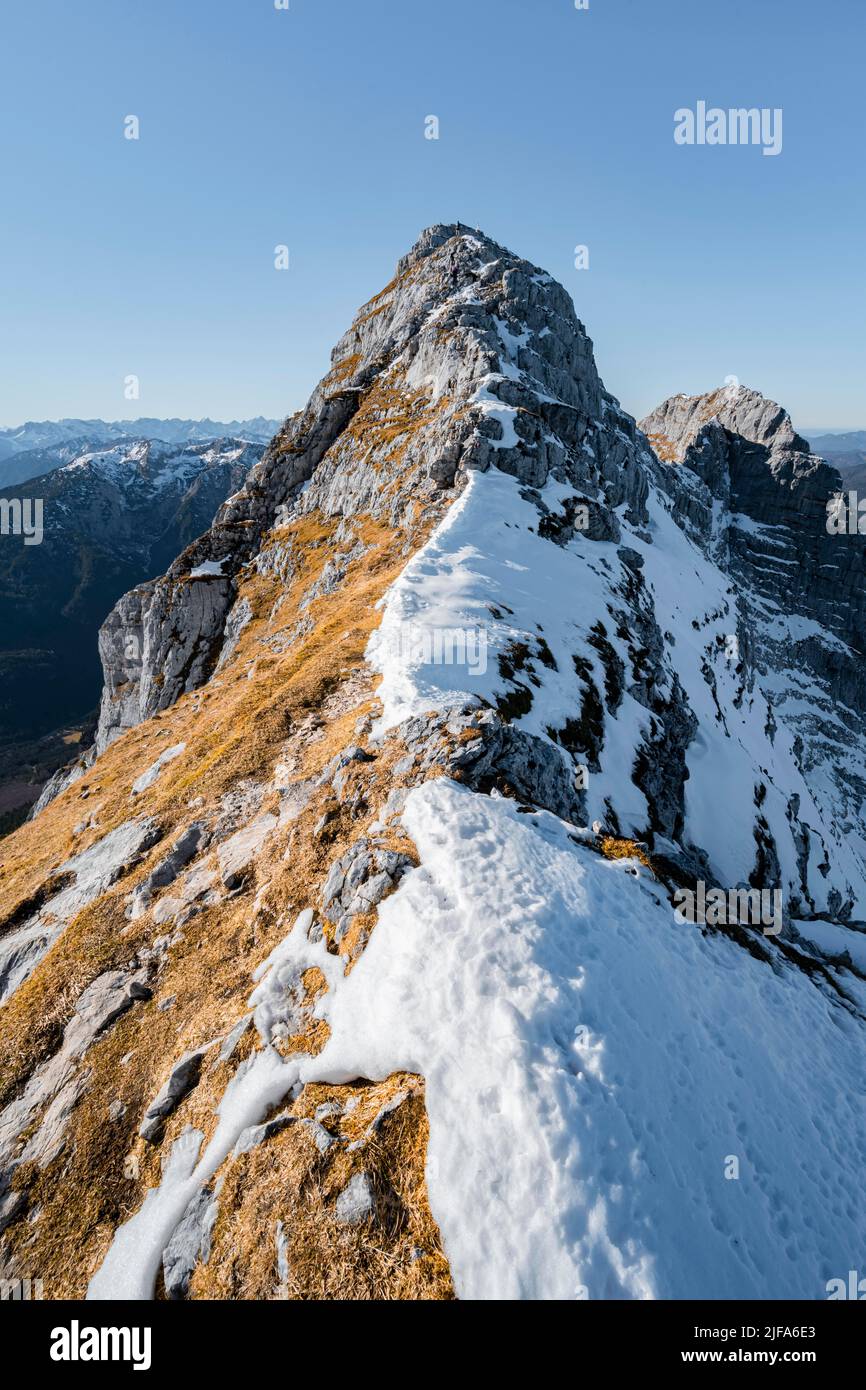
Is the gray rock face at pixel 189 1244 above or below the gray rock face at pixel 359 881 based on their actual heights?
below

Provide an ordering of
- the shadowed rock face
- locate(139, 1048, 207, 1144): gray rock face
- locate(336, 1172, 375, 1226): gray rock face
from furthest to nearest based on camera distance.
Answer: the shadowed rock face → locate(139, 1048, 207, 1144): gray rock face → locate(336, 1172, 375, 1226): gray rock face

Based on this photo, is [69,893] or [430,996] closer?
[430,996]

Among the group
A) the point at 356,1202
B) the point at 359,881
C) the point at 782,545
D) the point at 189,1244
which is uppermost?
the point at 782,545

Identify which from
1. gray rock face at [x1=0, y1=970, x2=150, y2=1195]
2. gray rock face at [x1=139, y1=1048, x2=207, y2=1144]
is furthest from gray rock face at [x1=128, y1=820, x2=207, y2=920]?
gray rock face at [x1=139, y1=1048, x2=207, y2=1144]

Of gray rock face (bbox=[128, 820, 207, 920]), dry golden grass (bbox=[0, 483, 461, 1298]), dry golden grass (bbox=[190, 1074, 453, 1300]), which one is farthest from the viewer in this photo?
gray rock face (bbox=[128, 820, 207, 920])

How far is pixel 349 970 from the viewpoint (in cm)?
1135

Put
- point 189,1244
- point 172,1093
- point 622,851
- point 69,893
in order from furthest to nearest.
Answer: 1. point 69,893
2. point 622,851
3. point 172,1093
4. point 189,1244

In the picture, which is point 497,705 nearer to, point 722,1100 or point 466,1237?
point 722,1100

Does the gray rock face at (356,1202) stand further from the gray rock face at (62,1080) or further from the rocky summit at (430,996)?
the gray rock face at (62,1080)

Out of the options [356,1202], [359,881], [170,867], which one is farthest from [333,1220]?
[170,867]

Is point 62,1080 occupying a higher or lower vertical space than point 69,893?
lower

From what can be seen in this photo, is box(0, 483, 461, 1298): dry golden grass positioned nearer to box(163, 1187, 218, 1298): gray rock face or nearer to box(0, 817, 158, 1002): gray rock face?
box(163, 1187, 218, 1298): gray rock face

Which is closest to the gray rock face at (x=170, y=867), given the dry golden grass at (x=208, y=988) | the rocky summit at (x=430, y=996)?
the rocky summit at (x=430, y=996)

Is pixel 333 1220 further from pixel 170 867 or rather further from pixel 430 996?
pixel 170 867
